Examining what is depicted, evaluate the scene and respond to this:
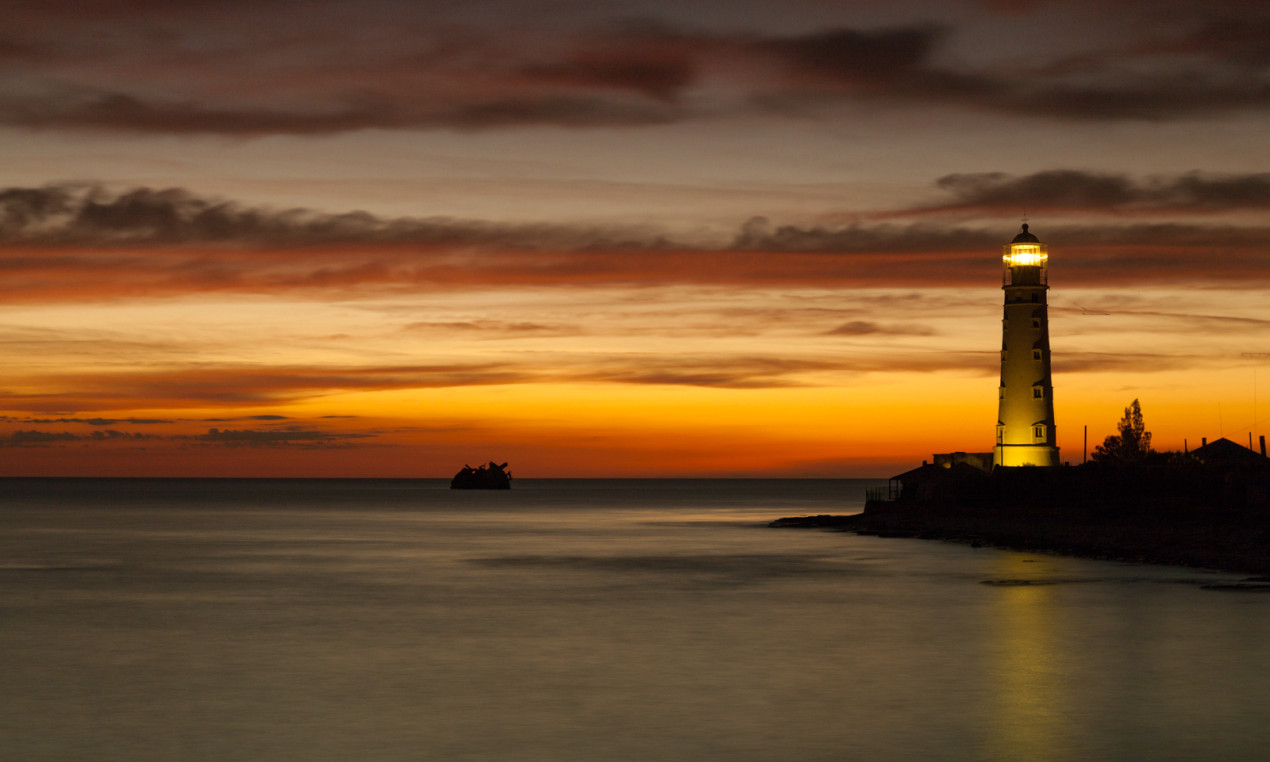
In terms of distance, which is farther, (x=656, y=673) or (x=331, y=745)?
(x=656, y=673)

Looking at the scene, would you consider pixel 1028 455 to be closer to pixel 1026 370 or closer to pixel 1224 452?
pixel 1026 370

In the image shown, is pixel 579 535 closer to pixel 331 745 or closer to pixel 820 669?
pixel 820 669

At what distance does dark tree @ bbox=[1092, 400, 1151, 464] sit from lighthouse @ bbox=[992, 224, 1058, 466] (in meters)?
39.9

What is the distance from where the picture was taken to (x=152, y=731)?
61.8ft

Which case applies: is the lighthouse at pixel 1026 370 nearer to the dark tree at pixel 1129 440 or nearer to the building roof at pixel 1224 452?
the building roof at pixel 1224 452

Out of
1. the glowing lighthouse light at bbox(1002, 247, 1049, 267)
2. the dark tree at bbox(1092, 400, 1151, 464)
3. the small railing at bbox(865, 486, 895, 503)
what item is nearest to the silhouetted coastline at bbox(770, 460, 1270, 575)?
the small railing at bbox(865, 486, 895, 503)

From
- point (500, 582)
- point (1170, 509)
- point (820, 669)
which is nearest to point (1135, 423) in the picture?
point (1170, 509)

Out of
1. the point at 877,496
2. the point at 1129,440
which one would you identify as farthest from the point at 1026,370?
the point at 1129,440

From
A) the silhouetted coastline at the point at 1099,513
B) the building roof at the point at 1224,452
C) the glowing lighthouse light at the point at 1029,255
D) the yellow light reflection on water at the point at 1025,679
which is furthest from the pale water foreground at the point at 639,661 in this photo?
the building roof at the point at 1224,452

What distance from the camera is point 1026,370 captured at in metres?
67.4

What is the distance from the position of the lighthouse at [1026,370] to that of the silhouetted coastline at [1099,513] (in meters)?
1.55

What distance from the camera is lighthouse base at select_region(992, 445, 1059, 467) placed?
2653 inches

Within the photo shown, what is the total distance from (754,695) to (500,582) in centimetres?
2461

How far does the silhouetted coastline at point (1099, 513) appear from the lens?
46.0 metres
